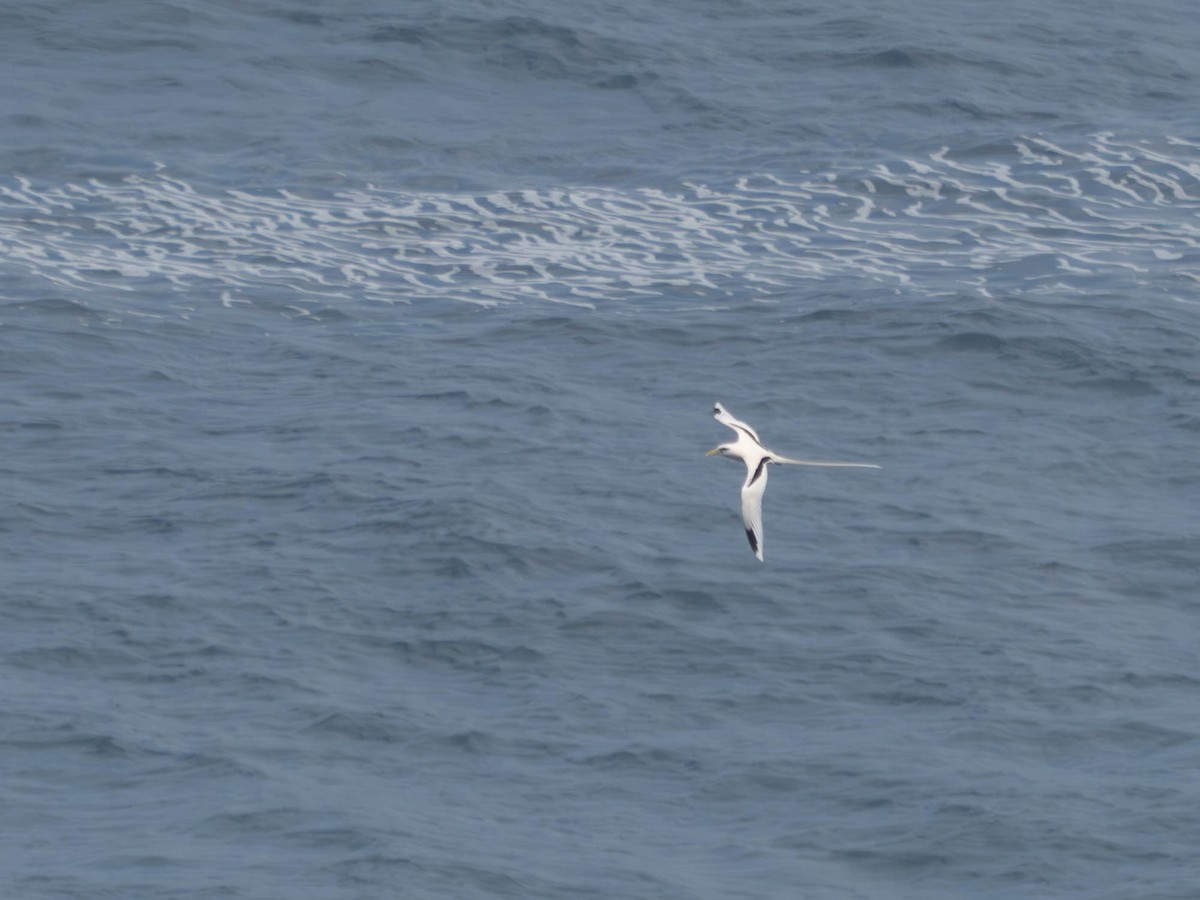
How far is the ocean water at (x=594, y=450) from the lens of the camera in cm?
3198

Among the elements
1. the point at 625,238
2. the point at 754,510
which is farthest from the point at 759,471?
the point at 625,238

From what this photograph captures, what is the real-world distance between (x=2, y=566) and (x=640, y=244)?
15.3m

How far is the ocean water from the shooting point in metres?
32.0

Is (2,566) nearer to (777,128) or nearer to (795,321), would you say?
(795,321)

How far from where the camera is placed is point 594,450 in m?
41.1

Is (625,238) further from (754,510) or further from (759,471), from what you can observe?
(754,510)

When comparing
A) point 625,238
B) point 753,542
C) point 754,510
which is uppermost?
point 754,510

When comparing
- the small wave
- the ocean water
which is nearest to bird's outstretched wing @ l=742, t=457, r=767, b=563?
the ocean water

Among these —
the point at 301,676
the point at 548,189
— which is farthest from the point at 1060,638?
the point at 548,189

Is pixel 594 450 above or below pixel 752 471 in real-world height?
below

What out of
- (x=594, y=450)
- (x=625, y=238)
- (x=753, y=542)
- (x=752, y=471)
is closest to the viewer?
(x=753, y=542)

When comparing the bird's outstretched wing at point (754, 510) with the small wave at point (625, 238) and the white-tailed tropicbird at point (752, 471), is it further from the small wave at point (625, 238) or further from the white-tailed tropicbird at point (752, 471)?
the small wave at point (625, 238)

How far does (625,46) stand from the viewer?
2266 inches

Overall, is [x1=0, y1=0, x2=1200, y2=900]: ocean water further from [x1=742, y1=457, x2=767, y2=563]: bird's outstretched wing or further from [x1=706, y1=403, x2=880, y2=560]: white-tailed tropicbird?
[x1=742, y1=457, x2=767, y2=563]: bird's outstretched wing
